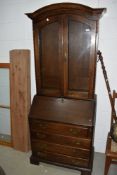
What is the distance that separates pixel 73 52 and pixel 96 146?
139 centimetres

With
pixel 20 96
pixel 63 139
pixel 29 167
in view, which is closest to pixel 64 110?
pixel 63 139

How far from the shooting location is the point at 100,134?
255 centimetres

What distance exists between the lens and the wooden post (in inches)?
98.0

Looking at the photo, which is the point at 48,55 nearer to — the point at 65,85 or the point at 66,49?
the point at 66,49

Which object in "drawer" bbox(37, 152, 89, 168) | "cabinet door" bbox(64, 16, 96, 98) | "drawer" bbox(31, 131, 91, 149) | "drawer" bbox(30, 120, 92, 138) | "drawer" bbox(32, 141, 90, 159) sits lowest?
"drawer" bbox(37, 152, 89, 168)

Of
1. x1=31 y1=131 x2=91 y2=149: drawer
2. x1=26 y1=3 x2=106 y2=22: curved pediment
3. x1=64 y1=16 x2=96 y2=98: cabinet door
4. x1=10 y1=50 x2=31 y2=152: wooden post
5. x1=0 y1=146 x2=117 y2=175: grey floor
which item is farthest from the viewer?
x1=10 y1=50 x2=31 y2=152: wooden post

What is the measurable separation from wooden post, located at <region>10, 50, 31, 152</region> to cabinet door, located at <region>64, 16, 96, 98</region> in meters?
0.64

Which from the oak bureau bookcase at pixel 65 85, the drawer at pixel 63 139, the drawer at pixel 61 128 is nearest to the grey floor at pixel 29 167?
the oak bureau bookcase at pixel 65 85

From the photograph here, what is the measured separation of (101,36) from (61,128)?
3.91 ft

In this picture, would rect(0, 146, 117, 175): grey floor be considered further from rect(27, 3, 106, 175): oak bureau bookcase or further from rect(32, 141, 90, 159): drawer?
rect(32, 141, 90, 159): drawer

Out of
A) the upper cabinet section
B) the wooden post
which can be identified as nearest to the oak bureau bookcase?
the upper cabinet section

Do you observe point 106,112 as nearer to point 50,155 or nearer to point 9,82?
point 50,155

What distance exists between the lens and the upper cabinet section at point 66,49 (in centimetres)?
195

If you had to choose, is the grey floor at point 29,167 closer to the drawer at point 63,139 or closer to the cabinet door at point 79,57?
the drawer at point 63,139
